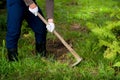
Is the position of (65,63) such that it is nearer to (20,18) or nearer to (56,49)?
(56,49)

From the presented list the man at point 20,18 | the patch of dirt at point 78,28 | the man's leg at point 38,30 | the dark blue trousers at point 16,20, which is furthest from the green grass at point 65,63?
the dark blue trousers at point 16,20

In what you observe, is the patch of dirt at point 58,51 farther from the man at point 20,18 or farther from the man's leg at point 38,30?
the man at point 20,18

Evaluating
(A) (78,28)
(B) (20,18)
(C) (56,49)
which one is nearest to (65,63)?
(C) (56,49)

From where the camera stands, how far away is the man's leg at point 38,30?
6.49 meters

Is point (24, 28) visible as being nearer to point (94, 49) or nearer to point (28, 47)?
point (28, 47)

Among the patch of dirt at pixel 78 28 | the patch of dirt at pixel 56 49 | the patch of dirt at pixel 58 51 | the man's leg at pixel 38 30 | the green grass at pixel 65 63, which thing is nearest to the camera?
the green grass at pixel 65 63

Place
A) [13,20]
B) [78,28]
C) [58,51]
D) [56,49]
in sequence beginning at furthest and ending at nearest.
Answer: [78,28] < [56,49] < [58,51] < [13,20]

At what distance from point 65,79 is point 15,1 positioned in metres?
1.71

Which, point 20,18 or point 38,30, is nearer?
point 20,18

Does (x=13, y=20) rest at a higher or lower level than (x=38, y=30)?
higher

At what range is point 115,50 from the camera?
638cm

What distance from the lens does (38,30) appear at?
661 centimetres

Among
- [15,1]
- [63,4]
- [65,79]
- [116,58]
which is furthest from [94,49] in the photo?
[63,4]

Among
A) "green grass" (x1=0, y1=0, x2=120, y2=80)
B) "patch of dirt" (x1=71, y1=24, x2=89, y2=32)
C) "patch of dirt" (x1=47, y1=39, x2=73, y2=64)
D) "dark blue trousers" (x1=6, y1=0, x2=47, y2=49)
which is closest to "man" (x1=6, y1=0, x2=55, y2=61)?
"dark blue trousers" (x1=6, y1=0, x2=47, y2=49)
